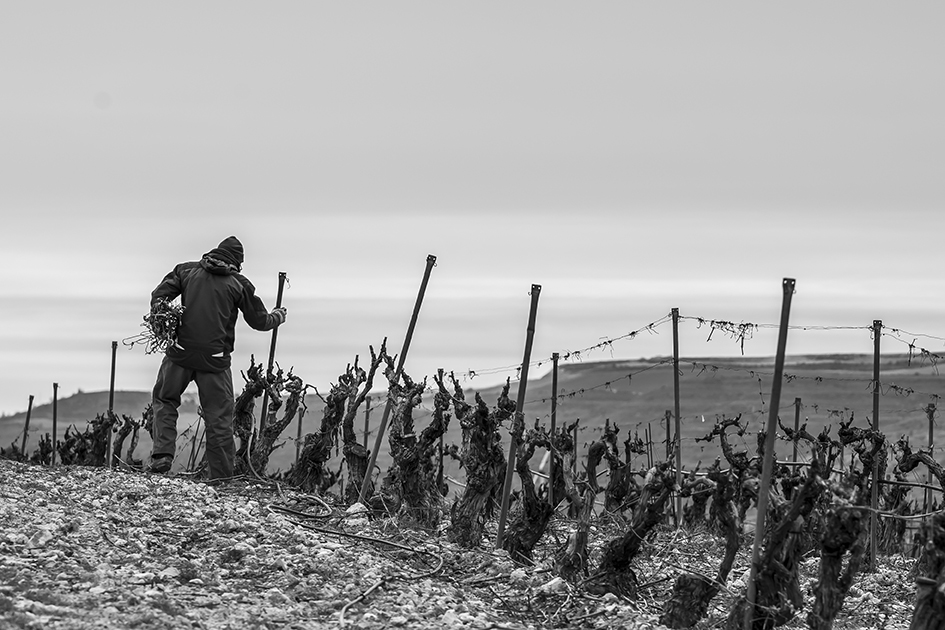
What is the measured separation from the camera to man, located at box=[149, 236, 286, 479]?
12148 mm

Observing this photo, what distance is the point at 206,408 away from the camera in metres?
12.3

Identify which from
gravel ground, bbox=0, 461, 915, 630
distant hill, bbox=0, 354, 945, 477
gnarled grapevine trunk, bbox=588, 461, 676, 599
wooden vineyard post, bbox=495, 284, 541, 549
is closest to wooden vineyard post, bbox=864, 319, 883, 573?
gravel ground, bbox=0, 461, 915, 630

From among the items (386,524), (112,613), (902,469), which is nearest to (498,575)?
(386,524)

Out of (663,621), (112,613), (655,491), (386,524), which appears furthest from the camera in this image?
(386,524)

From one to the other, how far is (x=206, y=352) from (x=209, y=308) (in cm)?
42

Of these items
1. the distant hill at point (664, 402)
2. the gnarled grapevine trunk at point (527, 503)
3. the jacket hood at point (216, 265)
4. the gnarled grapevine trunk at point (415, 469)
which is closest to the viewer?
the gnarled grapevine trunk at point (527, 503)

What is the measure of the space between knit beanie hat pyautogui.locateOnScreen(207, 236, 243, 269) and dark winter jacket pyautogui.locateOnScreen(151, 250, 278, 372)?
14mm

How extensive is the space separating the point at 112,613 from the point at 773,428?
156 inches

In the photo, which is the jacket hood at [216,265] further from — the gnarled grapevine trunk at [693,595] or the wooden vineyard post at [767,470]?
the wooden vineyard post at [767,470]

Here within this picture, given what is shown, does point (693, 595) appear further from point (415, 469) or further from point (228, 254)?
point (228, 254)

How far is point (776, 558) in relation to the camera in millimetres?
7965

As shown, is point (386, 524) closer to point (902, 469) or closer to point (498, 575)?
point (498, 575)

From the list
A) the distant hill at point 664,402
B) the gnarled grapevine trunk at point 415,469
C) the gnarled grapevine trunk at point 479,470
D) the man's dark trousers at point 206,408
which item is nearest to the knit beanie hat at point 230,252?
the man's dark trousers at point 206,408

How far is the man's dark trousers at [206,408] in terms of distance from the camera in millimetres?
12227
